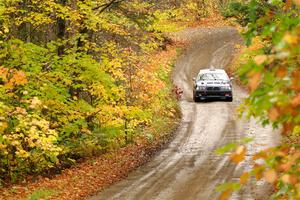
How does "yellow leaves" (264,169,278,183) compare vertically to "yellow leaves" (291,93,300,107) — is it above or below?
below

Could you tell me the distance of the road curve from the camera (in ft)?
40.2

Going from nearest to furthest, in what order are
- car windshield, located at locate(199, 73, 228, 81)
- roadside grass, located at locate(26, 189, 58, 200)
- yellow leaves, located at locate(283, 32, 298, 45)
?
yellow leaves, located at locate(283, 32, 298, 45)
roadside grass, located at locate(26, 189, 58, 200)
car windshield, located at locate(199, 73, 228, 81)

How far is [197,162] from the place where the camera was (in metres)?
15.7

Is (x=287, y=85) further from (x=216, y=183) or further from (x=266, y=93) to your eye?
(x=216, y=183)

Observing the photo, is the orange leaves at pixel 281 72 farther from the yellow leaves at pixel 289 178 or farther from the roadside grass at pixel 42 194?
the roadside grass at pixel 42 194

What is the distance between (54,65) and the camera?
14047 mm

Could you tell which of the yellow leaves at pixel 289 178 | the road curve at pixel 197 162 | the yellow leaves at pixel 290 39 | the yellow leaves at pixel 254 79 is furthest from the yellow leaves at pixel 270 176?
the road curve at pixel 197 162

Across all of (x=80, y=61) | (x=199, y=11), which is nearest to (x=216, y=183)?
(x=80, y=61)

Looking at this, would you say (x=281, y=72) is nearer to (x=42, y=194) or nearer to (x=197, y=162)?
(x=42, y=194)

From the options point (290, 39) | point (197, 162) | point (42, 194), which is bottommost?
point (42, 194)

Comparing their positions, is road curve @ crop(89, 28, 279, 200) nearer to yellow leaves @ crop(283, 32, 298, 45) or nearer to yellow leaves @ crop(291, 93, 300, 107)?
yellow leaves @ crop(291, 93, 300, 107)

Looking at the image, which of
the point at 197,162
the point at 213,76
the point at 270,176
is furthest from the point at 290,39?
the point at 213,76

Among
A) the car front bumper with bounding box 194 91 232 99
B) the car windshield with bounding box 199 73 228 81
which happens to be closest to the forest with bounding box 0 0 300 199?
the car front bumper with bounding box 194 91 232 99

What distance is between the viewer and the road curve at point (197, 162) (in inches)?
483
